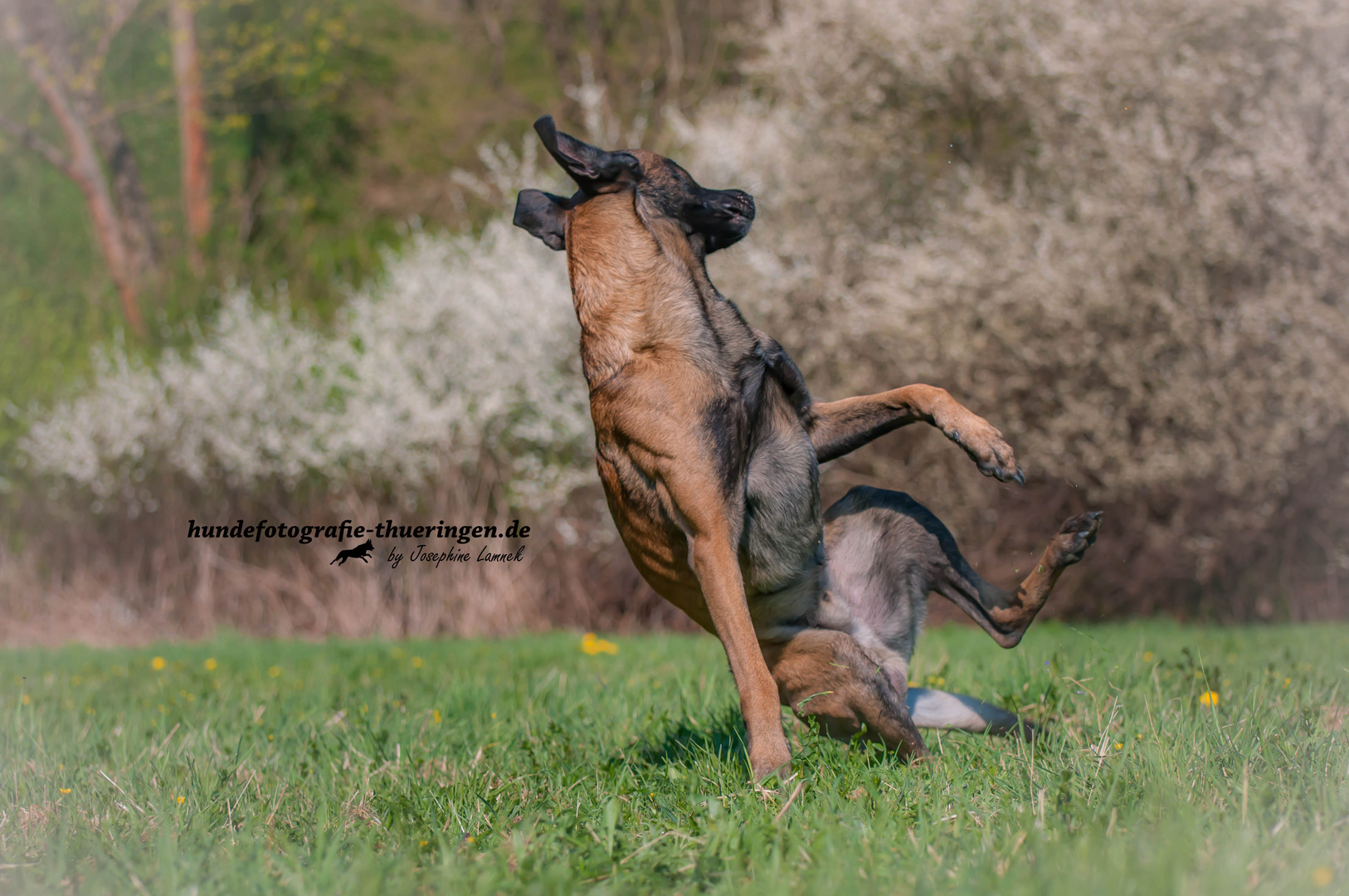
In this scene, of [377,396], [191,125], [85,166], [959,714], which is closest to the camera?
[959,714]

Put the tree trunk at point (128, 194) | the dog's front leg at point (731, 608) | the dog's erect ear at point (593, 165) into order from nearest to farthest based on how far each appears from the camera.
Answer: the dog's front leg at point (731, 608) → the dog's erect ear at point (593, 165) → the tree trunk at point (128, 194)

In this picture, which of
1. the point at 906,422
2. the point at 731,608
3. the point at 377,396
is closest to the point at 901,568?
the point at 906,422

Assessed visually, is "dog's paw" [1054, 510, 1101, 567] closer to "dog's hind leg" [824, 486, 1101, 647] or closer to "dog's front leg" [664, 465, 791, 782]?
"dog's hind leg" [824, 486, 1101, 647]

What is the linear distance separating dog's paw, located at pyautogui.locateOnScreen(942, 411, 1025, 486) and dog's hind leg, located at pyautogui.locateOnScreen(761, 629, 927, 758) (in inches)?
25.4

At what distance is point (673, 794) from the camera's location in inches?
108

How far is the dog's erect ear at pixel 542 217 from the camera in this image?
330cm

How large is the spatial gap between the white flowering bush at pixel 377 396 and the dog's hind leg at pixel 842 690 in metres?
6.33

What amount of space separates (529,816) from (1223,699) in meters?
2.48

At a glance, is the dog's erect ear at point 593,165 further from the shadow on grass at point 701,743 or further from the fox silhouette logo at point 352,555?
the fox silhouette logo at point 352,555

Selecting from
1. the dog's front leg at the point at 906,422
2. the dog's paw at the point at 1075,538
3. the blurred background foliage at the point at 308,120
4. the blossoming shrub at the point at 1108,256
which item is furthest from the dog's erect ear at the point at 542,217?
the blurred background foliage at the point at 308,120

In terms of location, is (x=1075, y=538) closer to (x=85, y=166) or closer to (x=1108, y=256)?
(x=1108, y=256)

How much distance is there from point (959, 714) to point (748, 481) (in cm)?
106

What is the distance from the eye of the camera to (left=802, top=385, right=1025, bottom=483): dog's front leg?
9.36 feet

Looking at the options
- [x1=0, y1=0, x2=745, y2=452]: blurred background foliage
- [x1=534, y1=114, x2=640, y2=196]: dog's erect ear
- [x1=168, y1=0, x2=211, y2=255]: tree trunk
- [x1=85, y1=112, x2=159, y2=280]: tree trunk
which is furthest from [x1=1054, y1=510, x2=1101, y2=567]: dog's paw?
[x1=85, y1=112, x2=159, y2=280]: tree trunk
